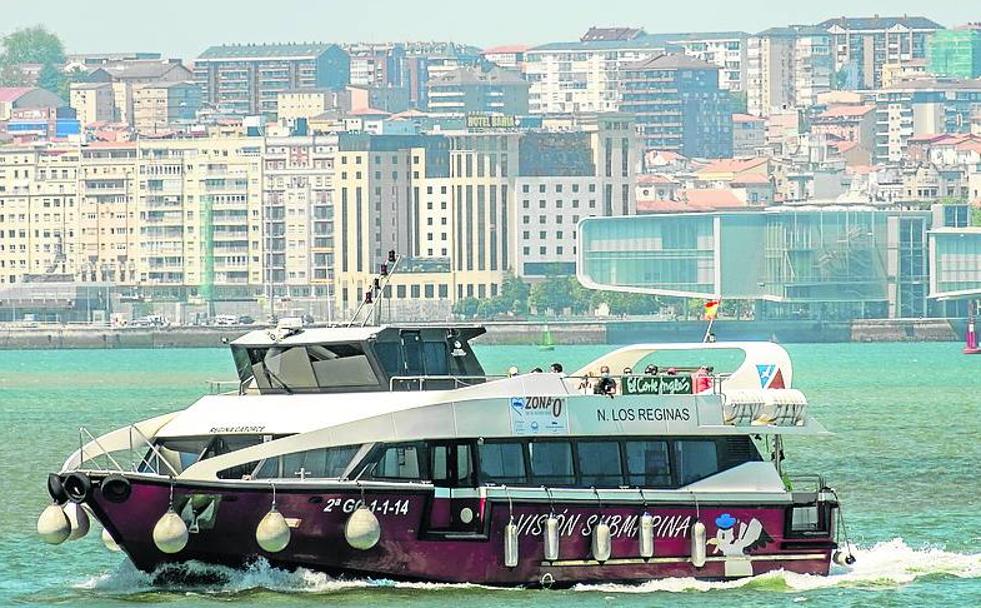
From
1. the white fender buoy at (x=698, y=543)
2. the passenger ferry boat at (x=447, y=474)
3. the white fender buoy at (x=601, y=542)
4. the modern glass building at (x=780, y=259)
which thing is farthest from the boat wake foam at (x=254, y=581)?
the modern glass building at (x=780, y=259)

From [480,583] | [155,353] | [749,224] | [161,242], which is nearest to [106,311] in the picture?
[161,242]

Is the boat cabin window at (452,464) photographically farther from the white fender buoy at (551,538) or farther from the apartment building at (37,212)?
the apartment building at (37,212)

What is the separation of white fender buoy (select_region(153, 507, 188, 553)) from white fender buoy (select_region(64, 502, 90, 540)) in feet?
4.83

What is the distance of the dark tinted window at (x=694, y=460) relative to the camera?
2902 cm

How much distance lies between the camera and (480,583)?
91.3 feet

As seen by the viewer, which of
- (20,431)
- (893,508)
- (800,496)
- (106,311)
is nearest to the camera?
(800,496)

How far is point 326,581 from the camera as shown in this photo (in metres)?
27.5

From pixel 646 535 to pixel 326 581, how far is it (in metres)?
3.24

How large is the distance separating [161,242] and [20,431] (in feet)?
408

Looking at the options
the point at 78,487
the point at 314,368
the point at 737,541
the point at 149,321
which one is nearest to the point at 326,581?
the point at 314,368

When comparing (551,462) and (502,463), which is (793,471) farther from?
(502,463)

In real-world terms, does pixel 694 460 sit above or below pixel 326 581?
above

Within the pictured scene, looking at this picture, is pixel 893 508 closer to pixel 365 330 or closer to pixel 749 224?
pixel 365 330

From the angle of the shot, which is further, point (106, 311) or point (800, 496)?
point (106, 311)
